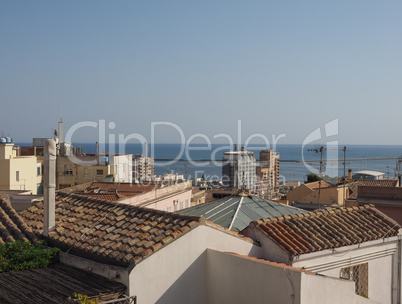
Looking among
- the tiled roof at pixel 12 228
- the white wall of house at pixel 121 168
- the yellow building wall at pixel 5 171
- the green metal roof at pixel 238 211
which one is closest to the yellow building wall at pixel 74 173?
the white wall of house at pixel 121 168

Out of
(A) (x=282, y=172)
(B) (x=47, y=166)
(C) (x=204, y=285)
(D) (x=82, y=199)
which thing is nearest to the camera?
(C) (x=204, y=285)

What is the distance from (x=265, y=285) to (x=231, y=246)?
1.07 metres

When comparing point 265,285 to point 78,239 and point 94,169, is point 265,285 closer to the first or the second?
point 78,239

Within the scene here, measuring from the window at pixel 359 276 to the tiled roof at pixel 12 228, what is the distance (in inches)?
200

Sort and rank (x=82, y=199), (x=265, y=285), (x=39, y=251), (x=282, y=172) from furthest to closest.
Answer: (x=282, y=172) → (x=82, y=199) → (x=39, y=251) → (x=265, y=285)

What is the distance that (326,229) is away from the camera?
25.6ft

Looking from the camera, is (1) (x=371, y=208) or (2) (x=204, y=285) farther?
(1) (x=371, y=208)

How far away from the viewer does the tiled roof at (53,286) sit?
17.6 ft

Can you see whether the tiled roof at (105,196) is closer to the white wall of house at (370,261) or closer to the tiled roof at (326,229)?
the tiled roof at (326,229)

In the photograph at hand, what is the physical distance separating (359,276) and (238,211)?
2.99 m

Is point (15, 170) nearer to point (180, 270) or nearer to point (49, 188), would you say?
point (49, 188)

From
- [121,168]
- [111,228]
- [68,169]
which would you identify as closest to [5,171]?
[68,169]

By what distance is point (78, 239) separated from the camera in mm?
6867

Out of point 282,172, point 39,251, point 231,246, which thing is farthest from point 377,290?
point 282,172
